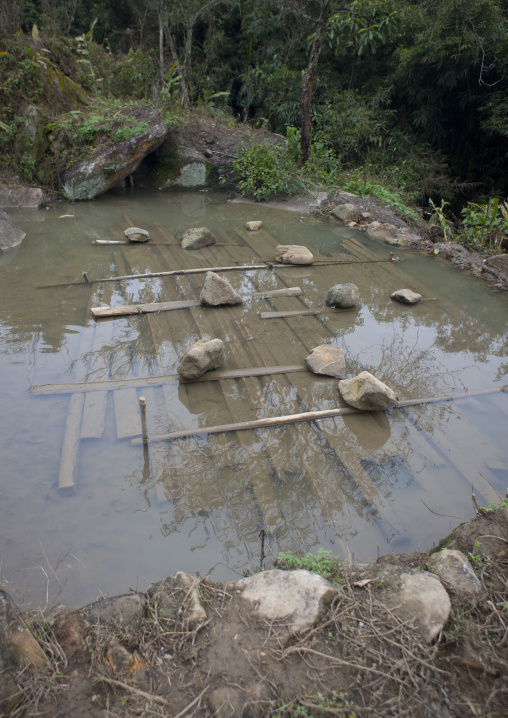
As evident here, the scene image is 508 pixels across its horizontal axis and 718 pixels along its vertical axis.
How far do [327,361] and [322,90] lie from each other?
393 inches

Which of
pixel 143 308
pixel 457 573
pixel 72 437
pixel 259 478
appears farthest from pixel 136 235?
pixel 457 573

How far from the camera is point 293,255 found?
688 centimetres

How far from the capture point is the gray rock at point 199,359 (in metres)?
4.20

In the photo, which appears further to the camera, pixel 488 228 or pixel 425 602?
pixel 488 228

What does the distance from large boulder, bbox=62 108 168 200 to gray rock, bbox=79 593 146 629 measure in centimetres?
857

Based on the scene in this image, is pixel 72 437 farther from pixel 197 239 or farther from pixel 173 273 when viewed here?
pixel 197 239

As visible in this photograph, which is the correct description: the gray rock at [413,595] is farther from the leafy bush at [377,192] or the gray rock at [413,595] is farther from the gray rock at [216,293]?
the leafy bush at [377,192]

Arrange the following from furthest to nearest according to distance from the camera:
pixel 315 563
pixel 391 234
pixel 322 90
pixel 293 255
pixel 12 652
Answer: pixel 322 90, pixel 391 234, pixel 293 255, pixel 315 563, pixel 12 652

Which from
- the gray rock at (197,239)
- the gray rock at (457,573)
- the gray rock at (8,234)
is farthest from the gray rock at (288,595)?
the gray rock at (8,234)

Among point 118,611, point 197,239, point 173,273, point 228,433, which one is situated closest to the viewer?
point 118,611

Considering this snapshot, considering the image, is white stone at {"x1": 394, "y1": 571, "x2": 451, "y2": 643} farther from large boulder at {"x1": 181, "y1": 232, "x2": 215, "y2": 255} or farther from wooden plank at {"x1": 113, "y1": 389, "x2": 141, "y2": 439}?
large boulder at {"x1": 181, "y1": 232, "x2": 215, "y2": 255}

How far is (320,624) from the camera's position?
2314mm

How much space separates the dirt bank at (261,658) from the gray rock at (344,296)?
3.67 m

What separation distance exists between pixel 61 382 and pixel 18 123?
25.0 feet
